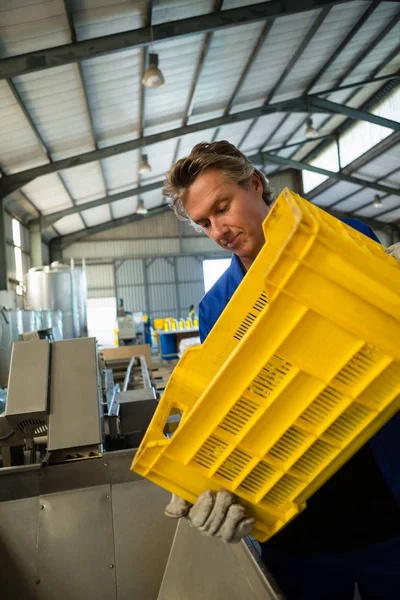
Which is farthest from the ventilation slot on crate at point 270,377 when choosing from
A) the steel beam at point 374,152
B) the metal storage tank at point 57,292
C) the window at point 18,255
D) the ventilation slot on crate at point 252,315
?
the steel beam at point 374,152

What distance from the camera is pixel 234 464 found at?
897mm

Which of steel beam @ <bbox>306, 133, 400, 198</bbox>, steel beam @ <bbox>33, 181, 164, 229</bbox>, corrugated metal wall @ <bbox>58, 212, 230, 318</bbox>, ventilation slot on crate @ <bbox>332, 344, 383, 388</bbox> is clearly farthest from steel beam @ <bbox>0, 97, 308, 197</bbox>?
ventilation slot on crate @ <bbox>332, 344, 383, 388</bbox>

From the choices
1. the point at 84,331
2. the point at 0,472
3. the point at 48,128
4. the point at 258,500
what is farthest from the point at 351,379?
the point at 84,331

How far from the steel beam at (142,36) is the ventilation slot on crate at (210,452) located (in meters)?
5.46

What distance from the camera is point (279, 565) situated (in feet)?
4.46

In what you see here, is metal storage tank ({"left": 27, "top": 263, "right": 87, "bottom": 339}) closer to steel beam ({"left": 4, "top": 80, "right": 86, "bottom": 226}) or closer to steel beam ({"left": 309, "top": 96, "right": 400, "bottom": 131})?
steel beam ({"left": 4, "top": 80, "right": 86, "bottom": 226})

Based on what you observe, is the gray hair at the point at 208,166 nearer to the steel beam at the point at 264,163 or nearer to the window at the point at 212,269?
the steel beam at the point at 264,163

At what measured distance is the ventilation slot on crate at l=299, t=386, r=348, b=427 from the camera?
0.81m

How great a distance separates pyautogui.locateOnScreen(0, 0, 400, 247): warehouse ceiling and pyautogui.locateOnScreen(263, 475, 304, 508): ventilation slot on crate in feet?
16.8

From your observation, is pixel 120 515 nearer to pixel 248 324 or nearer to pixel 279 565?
pixel 279 565

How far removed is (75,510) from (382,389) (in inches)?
48.6

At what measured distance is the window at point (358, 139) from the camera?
35.0 ft

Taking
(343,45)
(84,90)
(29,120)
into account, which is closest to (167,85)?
(84,90)

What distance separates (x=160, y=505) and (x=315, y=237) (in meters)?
1.29
